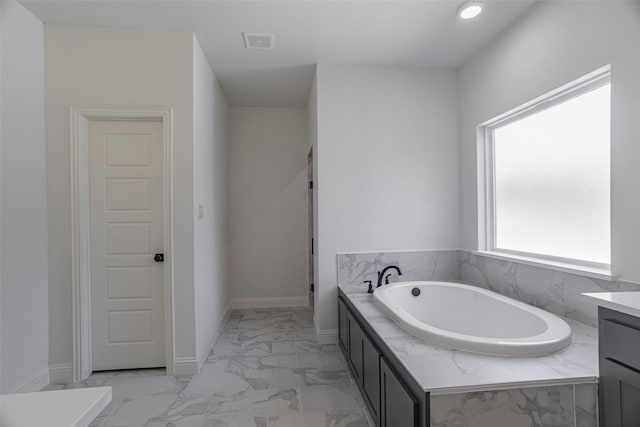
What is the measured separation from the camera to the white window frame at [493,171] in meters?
1.80

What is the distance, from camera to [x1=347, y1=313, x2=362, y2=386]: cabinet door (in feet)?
6.70

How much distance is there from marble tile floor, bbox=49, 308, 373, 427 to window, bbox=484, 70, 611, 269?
67.9 inches

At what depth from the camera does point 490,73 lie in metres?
2.56

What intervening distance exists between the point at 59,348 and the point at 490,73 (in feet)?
13.3

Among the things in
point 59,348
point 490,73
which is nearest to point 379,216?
point 490,73

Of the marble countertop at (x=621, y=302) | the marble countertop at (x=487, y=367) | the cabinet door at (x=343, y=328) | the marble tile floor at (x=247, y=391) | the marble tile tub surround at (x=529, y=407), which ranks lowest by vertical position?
the marble tile floor at (x=247, y=391)

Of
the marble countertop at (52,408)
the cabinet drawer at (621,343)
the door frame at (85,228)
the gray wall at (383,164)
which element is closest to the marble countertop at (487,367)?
the cabinet drawer at (621,343)

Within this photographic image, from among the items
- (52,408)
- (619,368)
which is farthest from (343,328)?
(52,408)

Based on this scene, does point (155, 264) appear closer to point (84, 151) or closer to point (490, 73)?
point (84, 151)

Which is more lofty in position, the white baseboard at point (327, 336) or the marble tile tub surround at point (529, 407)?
the marble tile tub surround at point (529, 407)

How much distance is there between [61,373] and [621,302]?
3314 mm

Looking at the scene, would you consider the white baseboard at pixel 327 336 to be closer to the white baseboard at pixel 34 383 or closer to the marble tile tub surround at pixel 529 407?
the marble tile tub surround at pixel 529 407

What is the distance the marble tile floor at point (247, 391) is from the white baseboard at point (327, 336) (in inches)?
3.1

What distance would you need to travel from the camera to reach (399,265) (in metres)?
2.92
